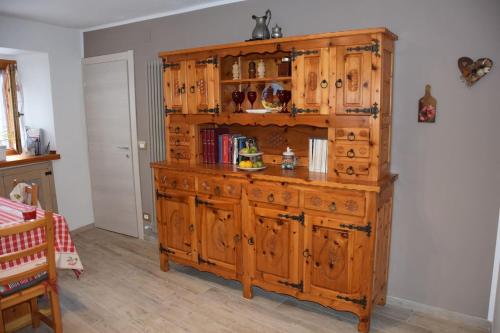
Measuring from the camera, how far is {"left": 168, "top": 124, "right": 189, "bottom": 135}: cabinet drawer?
10.7 feet

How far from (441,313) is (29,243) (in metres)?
2.82

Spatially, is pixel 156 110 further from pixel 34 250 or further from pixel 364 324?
pixel 364 324

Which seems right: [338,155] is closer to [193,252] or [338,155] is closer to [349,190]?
[349,190]

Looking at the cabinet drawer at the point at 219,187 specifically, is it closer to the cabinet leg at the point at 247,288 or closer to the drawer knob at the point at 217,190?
the drawer knob at the point at 217,190

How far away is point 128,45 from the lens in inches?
160

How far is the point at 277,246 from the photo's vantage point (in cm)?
276

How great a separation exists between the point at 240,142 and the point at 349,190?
113 centimetres

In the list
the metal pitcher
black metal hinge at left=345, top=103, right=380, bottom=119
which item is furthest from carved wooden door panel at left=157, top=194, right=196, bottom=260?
black metal hinge at left=345, top=103, right=380, bottom=119

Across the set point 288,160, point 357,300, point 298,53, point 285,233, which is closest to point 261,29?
point 298,53

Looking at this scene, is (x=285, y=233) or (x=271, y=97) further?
(x=271, y=97)

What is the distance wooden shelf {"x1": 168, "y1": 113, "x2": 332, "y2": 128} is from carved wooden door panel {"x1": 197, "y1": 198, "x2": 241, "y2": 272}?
0.66 m

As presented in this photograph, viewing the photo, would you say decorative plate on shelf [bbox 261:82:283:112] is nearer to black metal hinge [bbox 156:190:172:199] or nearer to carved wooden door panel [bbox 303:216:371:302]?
carved wooden door panel [bbox 303:216:371:302]

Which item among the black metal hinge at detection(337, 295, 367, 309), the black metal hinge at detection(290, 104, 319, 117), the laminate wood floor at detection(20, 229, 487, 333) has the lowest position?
the laminate wood floor at detection(20, 229, 487, 333)

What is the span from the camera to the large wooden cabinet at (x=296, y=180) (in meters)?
2.42
